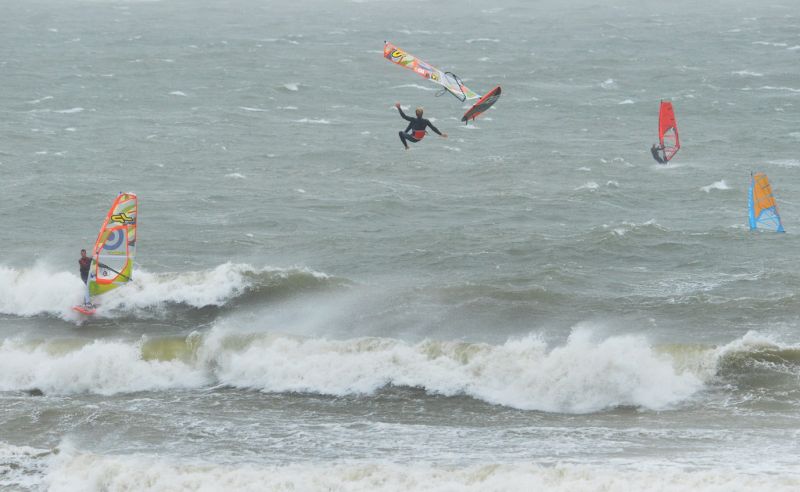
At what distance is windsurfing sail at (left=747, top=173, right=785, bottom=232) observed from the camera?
26903mm

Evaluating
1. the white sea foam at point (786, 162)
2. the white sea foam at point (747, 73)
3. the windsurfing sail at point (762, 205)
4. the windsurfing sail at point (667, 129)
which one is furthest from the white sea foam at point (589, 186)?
the white sea foam at point (747, 73)

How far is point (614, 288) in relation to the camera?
91.5ft

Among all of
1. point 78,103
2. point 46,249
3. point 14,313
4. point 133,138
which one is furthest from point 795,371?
point 78,103

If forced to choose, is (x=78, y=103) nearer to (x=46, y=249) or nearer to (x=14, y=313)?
(x=46, y=249)

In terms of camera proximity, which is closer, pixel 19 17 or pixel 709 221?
pixel 709 221

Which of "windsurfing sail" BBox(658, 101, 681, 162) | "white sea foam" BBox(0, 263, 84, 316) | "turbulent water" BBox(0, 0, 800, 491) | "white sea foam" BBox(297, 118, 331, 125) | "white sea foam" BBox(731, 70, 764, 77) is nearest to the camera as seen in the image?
"turbulent water" BBox(0, 0, 800, 491)

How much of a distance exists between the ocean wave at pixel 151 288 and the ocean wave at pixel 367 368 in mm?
2339

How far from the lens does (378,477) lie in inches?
704

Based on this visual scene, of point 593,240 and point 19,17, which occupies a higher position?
point 19,17

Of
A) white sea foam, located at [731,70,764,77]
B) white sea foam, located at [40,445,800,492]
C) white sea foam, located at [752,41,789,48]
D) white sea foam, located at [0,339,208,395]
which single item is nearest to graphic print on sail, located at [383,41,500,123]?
white sea foam, located at [40,445,800,492]

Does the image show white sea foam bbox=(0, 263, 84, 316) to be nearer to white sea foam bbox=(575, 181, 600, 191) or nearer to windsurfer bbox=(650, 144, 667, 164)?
white sea foam bbox=(575, 181, 600, 191)

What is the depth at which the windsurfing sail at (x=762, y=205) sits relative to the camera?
2690cm

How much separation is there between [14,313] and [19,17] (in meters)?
81.3

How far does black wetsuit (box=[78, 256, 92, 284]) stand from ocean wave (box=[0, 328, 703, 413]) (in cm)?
187
